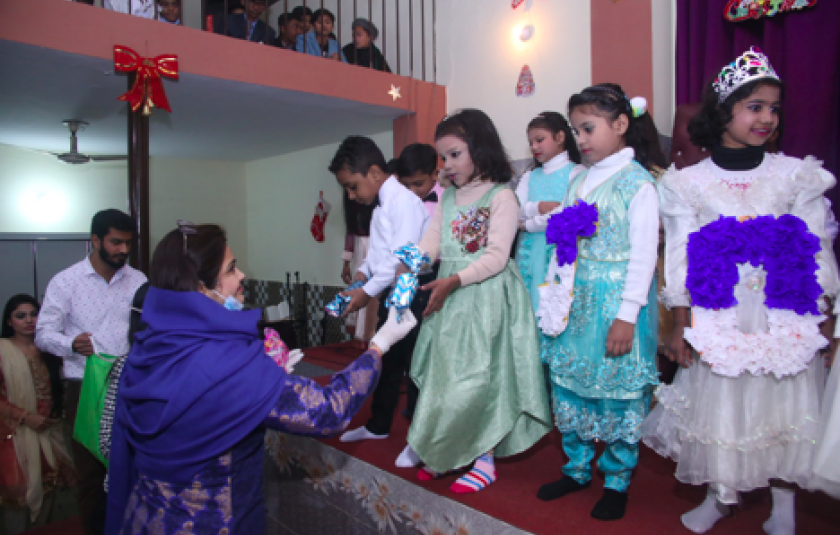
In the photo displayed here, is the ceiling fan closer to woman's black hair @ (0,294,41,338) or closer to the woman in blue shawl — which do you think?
woman's black hair @ (0,294,41,338)

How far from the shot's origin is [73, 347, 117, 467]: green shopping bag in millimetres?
1953

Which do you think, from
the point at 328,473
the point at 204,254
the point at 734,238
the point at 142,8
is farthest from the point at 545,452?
the point at 142,8

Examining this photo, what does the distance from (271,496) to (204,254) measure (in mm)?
2046


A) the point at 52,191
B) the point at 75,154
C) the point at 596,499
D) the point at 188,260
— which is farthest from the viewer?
the point at 52,191

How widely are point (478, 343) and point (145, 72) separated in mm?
2805

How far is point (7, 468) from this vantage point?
9.58 ft

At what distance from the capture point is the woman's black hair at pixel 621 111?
1741 millimetres

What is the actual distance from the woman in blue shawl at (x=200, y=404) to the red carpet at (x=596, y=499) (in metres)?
0.83

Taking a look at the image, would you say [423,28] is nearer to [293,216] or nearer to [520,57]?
[520,57]

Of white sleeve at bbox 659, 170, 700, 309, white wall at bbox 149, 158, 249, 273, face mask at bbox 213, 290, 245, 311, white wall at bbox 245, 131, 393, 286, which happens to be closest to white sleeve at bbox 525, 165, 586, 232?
white sleeve at bbox 659, 170, 700, 309

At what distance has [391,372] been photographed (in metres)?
2.49

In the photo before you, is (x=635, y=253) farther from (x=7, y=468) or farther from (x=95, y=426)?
(x=7, y=468)

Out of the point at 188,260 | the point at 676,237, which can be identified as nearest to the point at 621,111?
the point at 676,237

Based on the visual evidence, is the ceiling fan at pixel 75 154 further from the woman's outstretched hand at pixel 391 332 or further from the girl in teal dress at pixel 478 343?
the woman's outstretched hand at pixel 391 332
